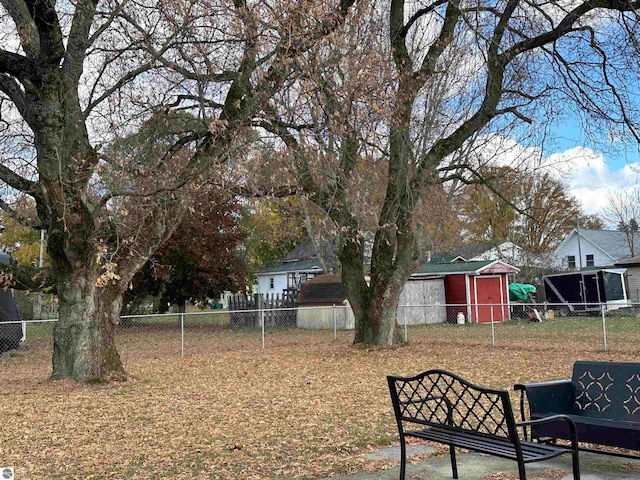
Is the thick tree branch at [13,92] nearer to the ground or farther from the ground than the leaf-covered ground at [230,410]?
farther from the ground

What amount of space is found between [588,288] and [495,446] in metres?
33.1

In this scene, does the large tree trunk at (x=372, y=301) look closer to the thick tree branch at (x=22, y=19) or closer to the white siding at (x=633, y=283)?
the thick tree branch at (x=22, y=19)

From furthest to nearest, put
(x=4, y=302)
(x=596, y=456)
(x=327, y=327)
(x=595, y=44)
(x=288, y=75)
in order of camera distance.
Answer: (x=327, y=327), (x=4, y=302), (x=595, y=44), (x=288, y=75), (x=596, y=456)

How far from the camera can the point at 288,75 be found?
10953mm

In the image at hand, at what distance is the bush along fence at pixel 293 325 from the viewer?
2067 centimetres

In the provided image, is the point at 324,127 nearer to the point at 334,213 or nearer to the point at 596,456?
the point at 334,213

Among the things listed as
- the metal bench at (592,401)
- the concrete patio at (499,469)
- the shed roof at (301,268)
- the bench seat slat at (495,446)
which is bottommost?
the concrete patio at (499,469)

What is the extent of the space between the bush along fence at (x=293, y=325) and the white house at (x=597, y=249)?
22.8m

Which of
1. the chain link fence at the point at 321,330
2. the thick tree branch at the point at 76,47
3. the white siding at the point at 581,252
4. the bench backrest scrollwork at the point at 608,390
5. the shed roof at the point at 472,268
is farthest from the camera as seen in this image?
the white siding at the point at 581,252

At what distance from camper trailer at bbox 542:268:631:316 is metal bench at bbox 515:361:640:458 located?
1113 inches

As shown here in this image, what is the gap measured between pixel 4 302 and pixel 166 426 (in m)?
15.3

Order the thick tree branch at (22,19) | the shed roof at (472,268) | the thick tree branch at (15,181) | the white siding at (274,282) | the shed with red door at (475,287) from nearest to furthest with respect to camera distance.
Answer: the thick tree branch at (22,19) < the thick tree branch at (15,181) < the shed with red door at (475,287) < the shed roof at (472,268) < the white siding at (274,282)

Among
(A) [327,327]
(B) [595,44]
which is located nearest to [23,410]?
(B) [595,44]

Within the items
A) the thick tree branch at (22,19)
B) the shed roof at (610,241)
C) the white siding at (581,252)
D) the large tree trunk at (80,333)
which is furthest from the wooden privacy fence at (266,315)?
the shed roof at (610,241)
